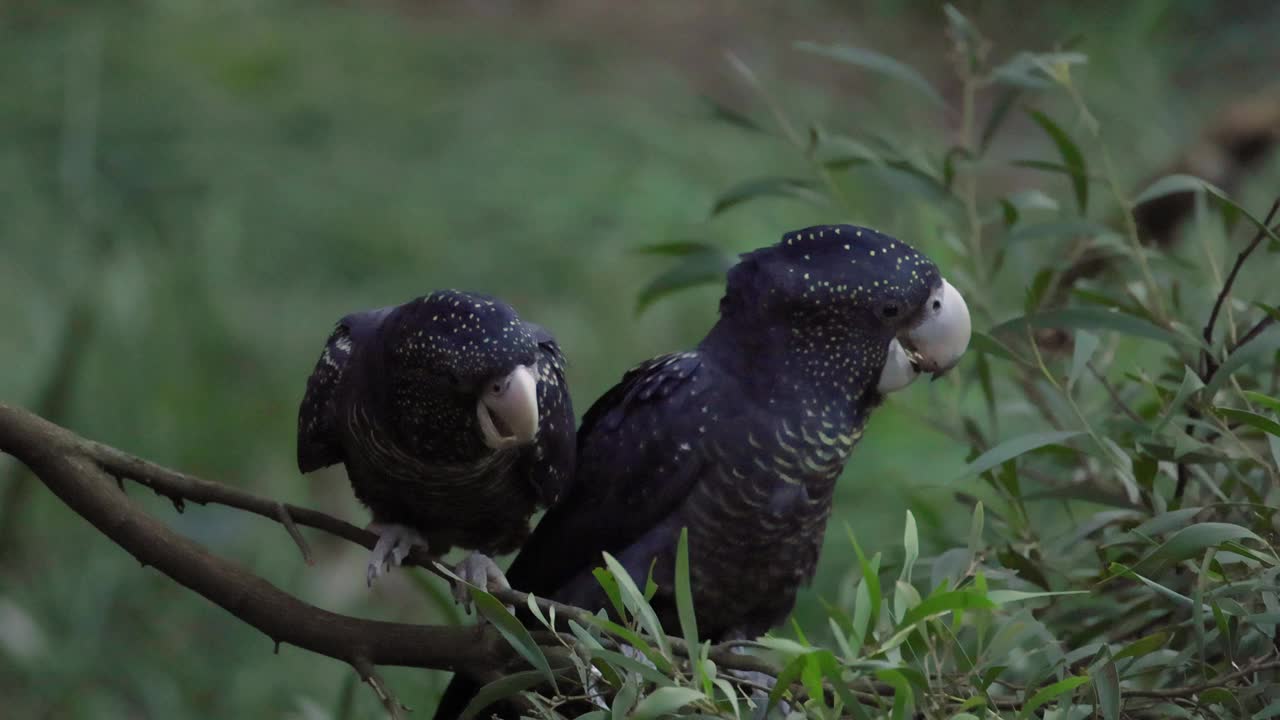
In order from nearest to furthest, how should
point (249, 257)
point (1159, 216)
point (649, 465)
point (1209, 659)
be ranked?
point (1209, 659) → point (649, 465) → point (1159, 216) → point (249, 257)

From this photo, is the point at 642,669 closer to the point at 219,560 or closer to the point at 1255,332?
the point at 219,560

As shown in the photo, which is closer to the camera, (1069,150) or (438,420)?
(438,420)

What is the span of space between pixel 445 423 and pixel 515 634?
0.36m

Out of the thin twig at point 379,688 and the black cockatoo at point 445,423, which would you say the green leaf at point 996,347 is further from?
the thin twig at point 379,688

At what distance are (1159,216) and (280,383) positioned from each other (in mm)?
2356

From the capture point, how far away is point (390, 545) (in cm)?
168

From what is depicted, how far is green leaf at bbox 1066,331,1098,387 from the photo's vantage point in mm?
1386

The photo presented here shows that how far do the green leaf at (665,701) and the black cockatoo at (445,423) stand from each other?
46 cm

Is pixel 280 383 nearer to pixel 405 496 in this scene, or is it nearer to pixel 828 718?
pixel 405 496

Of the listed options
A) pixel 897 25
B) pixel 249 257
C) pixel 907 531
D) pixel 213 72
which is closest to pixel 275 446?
pixel 249 257

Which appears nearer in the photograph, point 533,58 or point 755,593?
point 755,593

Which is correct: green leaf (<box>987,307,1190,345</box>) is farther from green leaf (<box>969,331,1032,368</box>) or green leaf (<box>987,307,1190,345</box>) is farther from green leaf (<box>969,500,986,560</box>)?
green leaf (<box>969,500,986,560</box>)

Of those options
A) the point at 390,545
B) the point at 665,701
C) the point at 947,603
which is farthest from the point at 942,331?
the point at 390,545

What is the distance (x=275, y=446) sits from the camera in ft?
11.9
